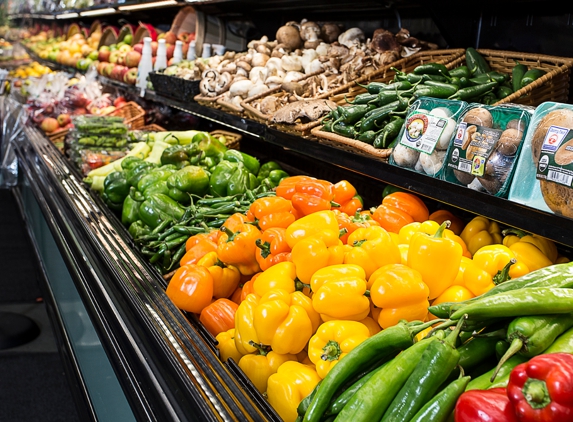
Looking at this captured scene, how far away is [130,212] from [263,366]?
5.42 feet

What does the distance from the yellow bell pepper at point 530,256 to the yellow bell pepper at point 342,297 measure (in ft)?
1.56

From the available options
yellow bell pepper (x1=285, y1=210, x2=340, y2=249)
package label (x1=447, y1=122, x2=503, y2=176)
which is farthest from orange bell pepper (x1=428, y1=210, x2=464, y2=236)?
yellow bell pepper (x1=285, y1=210, x2=340, y2=249)

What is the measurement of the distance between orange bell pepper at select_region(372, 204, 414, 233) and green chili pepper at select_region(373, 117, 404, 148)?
0.24 metres

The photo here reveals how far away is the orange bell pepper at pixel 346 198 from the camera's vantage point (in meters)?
2.31

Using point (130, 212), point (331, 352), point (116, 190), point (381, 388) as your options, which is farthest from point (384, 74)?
point (381, 388)

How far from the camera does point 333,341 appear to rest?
140 cm

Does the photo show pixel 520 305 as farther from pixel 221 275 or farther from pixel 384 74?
pixel 384 74

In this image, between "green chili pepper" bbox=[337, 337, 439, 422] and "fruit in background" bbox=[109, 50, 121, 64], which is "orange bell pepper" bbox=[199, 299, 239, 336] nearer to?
"green chili pepper" bbox=[337, 337, 439, 422]

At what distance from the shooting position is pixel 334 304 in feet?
4.68

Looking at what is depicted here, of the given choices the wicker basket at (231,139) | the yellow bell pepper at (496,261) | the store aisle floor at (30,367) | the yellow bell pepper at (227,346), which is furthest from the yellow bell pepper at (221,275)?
the wicker basket at (231,139)

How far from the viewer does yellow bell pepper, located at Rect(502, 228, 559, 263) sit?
5.51 ft

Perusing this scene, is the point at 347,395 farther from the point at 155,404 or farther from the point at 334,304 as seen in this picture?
the point at 155,404

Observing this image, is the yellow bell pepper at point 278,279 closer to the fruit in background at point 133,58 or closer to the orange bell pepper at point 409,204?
the orange bell pepper at point 409,204

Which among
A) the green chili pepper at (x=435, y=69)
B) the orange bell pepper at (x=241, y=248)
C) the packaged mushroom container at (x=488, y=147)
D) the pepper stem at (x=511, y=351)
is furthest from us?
the green chili pepper at (x=435, y=69)
